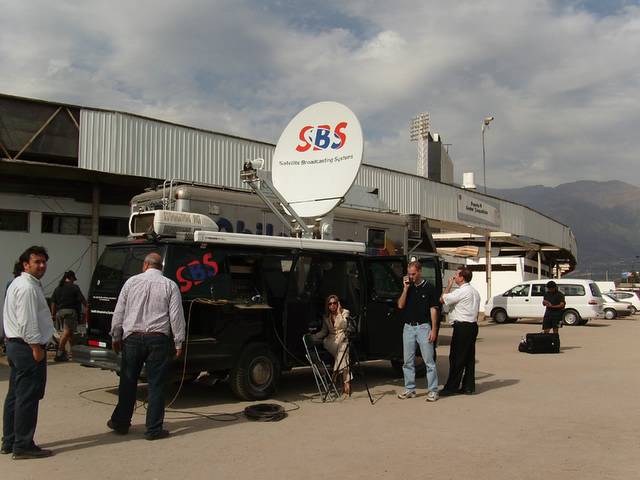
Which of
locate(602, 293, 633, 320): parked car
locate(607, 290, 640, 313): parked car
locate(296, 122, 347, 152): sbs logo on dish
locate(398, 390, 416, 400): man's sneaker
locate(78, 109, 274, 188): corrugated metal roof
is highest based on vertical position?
locate(78, 109, 274, 188): corrugated metal roof

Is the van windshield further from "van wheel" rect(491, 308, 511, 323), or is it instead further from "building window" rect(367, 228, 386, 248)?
"van wheel" rect(491, 308, 511, 323)

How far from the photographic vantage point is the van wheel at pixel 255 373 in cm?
809

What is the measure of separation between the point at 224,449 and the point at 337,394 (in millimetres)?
2797

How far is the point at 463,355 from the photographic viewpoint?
8883mm

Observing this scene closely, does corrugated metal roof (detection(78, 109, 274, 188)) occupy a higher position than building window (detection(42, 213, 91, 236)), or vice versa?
corrugated metal roof (detection(78, 109, 274, 188))

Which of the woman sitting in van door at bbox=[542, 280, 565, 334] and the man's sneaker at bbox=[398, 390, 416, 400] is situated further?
the woman sitting in van door at bbox=[542, 280, 565, 334]

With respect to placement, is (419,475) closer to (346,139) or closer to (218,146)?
(346,139)

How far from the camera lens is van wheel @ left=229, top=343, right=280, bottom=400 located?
318 inches

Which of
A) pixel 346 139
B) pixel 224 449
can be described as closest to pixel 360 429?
pixel 224 449

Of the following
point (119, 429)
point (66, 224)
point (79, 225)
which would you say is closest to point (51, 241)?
point (66, 224)

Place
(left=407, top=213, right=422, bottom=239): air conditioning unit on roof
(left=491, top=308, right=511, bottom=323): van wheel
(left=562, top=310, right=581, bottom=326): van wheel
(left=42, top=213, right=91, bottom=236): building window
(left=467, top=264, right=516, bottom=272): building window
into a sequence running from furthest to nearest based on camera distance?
1. (left=467, top=264, right=516, bottom=272): building window
2. (left=491, top=308, right=511, bottom=323): van wheel
3. (left=562, top=310, right=581, bottom=326): van wheel
4. (left=42, top=213, right=91, bottom=236): building window
5. (left=407, top=213, right=422, bottom=239): air conditioning unit on roof

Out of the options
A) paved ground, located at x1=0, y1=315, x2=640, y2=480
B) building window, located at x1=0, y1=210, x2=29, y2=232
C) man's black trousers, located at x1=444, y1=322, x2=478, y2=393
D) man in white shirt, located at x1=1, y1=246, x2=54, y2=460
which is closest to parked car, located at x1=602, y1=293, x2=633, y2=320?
paved ground, located at x1=0, y1=315, x2=640, y2=480

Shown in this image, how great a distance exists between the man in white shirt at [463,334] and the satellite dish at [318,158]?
276 cm

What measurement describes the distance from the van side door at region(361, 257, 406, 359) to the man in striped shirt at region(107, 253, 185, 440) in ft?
12.1
